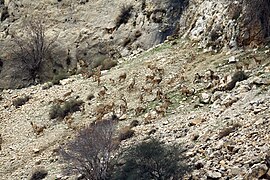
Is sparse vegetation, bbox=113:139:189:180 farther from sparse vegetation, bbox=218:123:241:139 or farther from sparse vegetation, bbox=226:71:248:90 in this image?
sparse vegetation, bbox=226:71:248:90

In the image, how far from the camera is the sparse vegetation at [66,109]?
69.9ft

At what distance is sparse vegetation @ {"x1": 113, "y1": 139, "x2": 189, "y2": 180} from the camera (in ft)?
43.2

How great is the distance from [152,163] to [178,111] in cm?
387

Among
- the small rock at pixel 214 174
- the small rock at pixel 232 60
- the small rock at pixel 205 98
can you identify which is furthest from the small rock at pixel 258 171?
the small rock at pixel 232 60

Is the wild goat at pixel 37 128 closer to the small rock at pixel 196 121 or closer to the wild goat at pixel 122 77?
the wild goat at pixel 122 77

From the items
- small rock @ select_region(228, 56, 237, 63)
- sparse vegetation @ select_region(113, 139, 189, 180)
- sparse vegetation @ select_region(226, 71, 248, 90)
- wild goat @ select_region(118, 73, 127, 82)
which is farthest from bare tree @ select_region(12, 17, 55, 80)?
sparse vegetation @ select_region(113, 139, 189, 180)

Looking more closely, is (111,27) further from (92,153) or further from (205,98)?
(92,153)

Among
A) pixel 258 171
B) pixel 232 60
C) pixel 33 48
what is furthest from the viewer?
pixel 33 48

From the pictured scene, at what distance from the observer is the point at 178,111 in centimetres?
1736

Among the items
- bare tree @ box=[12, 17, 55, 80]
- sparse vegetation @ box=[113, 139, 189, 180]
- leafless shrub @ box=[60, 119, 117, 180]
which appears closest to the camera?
sparse vegetation @ box=[113, 139, 189, 180]

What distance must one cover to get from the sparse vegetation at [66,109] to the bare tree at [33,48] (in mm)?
10712

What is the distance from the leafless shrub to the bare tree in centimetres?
1697

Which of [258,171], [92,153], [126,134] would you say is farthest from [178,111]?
[258,171]

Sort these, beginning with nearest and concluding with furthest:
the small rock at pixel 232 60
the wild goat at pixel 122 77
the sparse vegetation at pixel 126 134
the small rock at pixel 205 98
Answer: the sparse vegetation at pixel 126 134 < the small rock at pixel 205 98 < the small rock at pixel 232 60 < the wild goat at pixel 122 77
